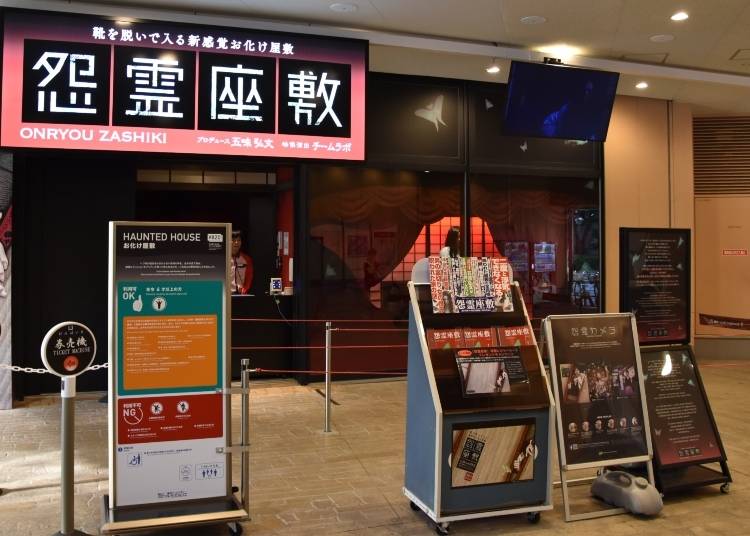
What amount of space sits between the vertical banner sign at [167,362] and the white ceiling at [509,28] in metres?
3.31

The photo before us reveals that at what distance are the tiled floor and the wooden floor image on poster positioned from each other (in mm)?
301

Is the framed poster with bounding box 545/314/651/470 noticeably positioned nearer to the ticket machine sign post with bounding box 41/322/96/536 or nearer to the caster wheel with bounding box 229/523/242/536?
the caster wheel with bounding box 229/523/242/536

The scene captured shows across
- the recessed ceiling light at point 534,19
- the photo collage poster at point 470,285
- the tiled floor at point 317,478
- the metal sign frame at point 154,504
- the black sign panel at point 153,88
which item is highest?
the recessed ceiling light at point 534,19

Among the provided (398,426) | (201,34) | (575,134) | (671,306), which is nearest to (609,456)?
(671,306)

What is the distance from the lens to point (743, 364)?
9555 millimetres

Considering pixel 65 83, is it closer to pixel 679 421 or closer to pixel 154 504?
pixel 154 504

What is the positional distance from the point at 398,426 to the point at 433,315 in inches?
99.7

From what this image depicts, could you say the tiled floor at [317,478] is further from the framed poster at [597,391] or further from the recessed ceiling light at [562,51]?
the recessed ceiling light at [562,51]

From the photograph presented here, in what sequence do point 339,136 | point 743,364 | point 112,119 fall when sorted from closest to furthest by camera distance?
point 112,119 < point 339,136 < point 743,364

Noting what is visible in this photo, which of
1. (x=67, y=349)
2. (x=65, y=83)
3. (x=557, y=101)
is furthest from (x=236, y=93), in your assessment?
(x=67, y=349)

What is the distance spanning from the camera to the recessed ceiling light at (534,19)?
6426 mm

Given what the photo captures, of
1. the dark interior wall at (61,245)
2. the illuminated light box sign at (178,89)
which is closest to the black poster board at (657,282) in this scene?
the illuminated light box sign at (178,89)

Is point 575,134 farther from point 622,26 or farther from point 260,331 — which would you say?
point 260,331

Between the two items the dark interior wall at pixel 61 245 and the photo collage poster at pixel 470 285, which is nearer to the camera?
the photo collage poster at pixel 470 285
